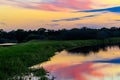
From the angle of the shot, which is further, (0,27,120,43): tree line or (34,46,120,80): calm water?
(0,27,120,43): tree line

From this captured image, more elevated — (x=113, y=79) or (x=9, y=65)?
(x=9, y=65)

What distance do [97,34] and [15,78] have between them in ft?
382

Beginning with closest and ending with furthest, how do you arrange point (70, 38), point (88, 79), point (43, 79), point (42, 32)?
1. point (43, 79)
2. point (88, 79)
3. point (70, 38)
4. point (42, 32)

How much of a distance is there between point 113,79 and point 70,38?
107m

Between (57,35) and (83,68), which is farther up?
(83,68)

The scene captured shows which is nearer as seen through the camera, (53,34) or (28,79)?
(28,79)

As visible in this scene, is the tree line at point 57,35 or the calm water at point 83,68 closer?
the calm water at point 83,68

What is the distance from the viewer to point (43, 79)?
71.3ft

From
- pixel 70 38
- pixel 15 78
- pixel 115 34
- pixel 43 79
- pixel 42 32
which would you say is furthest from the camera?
pixel 42 32

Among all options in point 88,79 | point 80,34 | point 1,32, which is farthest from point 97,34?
point 88,79

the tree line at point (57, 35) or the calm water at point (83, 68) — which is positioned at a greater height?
the calm water at point (83, 68)

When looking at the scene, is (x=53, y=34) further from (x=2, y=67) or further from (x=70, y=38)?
(x=2, y=67)

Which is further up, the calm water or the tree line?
the calm water

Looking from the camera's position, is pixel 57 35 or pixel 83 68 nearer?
pixel 83 68
